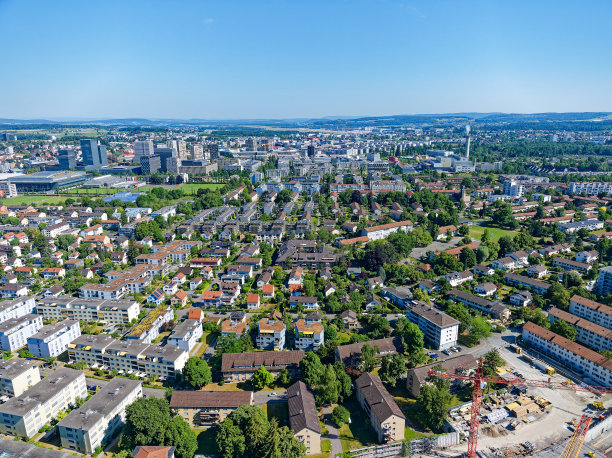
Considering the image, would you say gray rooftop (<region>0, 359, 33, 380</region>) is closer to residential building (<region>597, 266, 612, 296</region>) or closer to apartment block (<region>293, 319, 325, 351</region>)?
apartment block (<region>293, 319, 325, 351</region>)

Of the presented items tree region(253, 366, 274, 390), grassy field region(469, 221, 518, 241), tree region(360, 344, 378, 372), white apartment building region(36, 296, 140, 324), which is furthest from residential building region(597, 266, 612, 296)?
white apartment building region(36, 296, 140, 324)

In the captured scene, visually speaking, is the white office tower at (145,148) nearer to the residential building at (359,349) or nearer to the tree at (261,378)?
the tree at (261,378)

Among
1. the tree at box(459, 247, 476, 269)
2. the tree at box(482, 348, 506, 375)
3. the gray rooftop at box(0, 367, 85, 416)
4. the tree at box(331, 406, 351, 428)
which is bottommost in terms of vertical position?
the tree at box(331, 406, 351, 428)

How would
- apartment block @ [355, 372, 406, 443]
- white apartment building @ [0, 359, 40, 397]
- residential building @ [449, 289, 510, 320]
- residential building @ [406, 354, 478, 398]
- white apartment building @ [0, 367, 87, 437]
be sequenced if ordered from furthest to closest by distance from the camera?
residential building @ [449, 289, 510, 320] → residential building @ [406, 354, 478, 398] → white apartment building @ [0, 359, 40, 397] → white apartment building @ [0, 367, 87, 437] → apartment block @ [355, 372, 406, 443]

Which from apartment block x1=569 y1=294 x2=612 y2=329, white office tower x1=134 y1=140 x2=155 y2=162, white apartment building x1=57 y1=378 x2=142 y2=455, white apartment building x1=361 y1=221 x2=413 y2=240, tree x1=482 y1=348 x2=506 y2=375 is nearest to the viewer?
white apartment building x1=57 y1=378 x2=142 y2=455

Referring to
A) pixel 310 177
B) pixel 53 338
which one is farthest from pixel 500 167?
pixel 53 338

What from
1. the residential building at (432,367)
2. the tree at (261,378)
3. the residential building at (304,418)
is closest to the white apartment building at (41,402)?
the tree at (261,378)

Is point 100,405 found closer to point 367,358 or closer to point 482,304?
point 367,358

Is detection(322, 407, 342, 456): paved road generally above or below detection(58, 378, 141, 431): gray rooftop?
below
